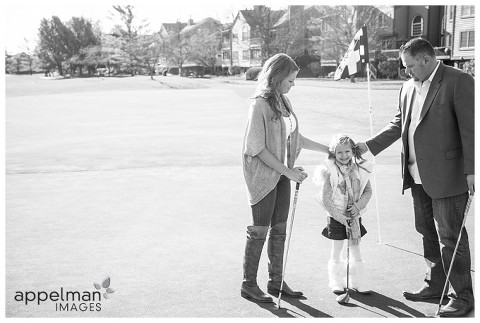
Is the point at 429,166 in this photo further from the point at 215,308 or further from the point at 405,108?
the point at 215,308

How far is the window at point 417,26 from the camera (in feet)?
168

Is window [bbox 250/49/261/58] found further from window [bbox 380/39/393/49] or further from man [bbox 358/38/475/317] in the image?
man [bbox 358/38/475/317]

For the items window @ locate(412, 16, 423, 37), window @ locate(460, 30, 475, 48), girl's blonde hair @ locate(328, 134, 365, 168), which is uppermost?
window @ locate(412, 16, 423, 37)

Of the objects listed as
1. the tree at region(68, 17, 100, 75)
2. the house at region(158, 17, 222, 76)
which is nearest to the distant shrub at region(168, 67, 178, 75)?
the house at region(158, 17, 222, 76)

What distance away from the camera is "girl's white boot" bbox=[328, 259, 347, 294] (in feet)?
13.8

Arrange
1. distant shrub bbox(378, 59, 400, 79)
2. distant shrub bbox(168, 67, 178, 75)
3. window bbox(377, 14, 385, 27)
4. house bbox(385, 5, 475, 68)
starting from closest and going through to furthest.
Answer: house bbox(385, 5, 475, 68)
distant shrub bbox(378, 59, 400, 79)
window bbox(377, 14, 385, 27)
distant shrub bbox(168, 67, 178, 75)

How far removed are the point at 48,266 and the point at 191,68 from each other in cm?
4989

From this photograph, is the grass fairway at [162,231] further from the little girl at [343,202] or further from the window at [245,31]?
the window at [245,31]

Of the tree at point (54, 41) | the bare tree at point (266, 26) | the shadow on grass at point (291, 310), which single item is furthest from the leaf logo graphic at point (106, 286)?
the tree at point (54, 41)

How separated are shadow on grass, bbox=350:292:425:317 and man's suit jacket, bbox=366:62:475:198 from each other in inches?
32.5

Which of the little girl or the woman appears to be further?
the little girl

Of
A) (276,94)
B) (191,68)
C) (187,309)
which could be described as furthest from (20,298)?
(191,68)

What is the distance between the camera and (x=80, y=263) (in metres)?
4.94

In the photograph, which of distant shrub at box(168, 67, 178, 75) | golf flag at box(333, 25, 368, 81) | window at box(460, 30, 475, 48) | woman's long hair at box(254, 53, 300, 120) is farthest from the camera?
distant shrub at box(168, 67, 178, 75)
